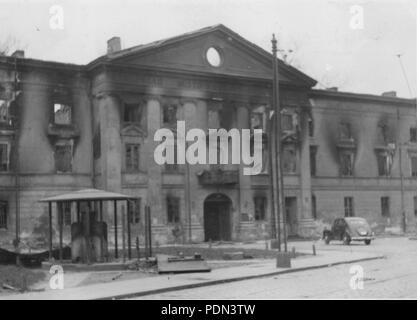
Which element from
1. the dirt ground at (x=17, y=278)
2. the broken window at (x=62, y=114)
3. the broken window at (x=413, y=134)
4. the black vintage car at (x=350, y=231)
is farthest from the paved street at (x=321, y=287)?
the broken window at (x=413, y=134)

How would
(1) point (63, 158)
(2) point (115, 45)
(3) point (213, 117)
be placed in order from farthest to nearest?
(3) point (213, 117)
(2) point (115, 45)
(1) point (63, 158)

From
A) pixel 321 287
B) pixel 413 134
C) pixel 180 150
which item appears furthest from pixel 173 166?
pixel 321 287

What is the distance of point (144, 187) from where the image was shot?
4181 cm

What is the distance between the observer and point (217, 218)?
45.0 metres

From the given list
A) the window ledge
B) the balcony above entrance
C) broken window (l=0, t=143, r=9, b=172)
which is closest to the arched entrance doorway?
the balcony above entrance

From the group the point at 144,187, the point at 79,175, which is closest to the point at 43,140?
the point at 79,175

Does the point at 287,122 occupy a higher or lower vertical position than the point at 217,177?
higher

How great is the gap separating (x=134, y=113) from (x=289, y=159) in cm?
1266

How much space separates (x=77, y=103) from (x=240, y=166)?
1173cm

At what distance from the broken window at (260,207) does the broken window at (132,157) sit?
932cm

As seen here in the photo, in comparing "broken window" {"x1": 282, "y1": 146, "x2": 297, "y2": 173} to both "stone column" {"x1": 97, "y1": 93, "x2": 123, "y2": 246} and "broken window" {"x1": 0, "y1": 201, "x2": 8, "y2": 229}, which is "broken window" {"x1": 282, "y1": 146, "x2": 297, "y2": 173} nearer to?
"stone column" {"x1": 97, "y1": 93, "x2": 123, "y2": 246}

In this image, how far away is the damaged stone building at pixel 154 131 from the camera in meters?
39.5

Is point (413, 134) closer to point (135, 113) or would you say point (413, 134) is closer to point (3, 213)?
point (135, 113)

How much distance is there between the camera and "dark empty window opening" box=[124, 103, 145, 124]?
137 feet
